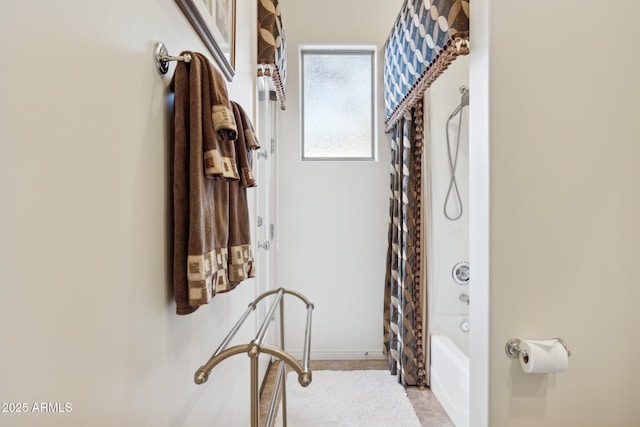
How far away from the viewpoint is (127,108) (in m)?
0.59

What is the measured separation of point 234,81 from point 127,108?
0.82m

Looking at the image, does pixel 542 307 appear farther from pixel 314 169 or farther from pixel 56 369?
pixel 314 169

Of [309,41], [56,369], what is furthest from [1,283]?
[309,41]

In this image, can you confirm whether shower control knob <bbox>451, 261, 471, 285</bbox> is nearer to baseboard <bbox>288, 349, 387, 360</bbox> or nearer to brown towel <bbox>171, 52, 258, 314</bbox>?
baseboard <bbox>288, 349, 387, 360</bbox>

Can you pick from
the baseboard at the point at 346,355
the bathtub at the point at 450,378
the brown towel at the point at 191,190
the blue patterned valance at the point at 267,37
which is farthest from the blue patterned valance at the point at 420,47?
the baseboard at the point at 346,355

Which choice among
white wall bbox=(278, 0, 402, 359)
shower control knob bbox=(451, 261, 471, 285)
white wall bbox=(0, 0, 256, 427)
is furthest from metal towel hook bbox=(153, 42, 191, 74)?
shower control knob bbox=(451, 261, 471, 285)

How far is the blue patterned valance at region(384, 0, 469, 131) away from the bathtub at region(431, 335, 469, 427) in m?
1.54

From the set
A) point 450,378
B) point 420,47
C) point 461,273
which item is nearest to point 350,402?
point 450,378

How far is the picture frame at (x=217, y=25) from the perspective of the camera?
2.87ft

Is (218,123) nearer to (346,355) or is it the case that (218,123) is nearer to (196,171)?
(196,171)

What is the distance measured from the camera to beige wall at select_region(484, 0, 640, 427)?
3.68 feet

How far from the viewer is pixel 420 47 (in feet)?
5.32

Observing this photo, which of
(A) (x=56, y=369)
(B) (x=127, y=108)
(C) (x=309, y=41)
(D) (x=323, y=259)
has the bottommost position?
(D) (x=323, y=259)

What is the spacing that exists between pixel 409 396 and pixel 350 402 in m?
0.40
